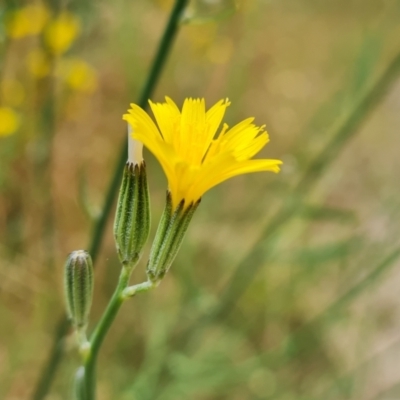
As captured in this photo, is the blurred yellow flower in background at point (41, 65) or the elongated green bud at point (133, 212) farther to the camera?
the blurred yellow flower in background at point (41, 65)

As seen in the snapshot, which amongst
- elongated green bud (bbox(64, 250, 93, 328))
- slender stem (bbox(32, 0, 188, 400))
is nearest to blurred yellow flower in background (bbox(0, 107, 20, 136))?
slender stem (bbox(32, 0, 188, 400))

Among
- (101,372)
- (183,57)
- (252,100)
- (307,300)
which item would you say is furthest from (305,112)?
(101,372)

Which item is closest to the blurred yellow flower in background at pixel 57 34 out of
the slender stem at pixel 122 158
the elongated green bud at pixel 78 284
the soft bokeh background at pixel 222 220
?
the soft bokeh background at pixel 222 220

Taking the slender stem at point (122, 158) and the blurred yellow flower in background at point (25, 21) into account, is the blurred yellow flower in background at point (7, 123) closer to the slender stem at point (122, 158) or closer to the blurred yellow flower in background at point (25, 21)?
the blurred yellow flower in background at point (25, 21)

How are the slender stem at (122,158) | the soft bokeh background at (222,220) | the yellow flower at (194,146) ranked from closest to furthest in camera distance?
the yellow flower at (194,146)
the slender stem at (122,158)
the soft bokeh background at (222,220)

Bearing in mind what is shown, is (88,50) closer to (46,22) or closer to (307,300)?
(46,22)

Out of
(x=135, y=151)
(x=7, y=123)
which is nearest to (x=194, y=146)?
(x=135, y=151)

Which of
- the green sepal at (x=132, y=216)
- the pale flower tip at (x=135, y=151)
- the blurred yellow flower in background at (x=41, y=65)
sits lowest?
the green sepal at (x=132, y=216)

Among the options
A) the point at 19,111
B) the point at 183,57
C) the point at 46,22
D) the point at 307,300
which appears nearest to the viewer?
the point at 46,22
